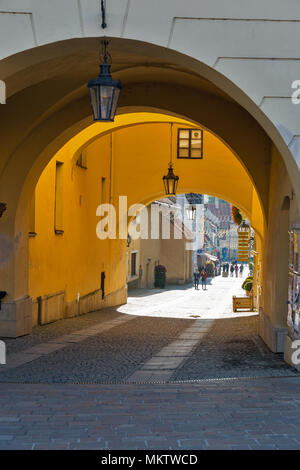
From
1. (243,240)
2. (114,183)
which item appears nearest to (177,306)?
(243,240)

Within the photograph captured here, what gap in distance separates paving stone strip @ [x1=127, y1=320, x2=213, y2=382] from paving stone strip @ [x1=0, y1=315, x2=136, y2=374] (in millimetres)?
1617

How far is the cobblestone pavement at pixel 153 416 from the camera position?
4668 mm

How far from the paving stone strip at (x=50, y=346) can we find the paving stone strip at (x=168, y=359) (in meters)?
1.62

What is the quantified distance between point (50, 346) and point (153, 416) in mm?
5443

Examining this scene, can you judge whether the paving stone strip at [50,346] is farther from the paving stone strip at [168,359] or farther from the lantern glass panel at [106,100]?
the lantern glass panel at [106,100]

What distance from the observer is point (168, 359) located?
9.50 meters

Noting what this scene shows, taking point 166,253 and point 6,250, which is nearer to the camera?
point 6,250

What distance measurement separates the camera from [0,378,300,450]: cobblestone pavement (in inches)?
184

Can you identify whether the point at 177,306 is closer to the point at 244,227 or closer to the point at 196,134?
the point at 244,227

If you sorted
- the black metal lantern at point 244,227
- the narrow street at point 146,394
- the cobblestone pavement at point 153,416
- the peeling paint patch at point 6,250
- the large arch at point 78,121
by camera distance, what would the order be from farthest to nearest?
the black metal lantern at point 244,227
the peeling paint patch at point 6,250
the large arch at point 78,121
the narrow street at point 146,394
the cobblestone pavement at point 153,416

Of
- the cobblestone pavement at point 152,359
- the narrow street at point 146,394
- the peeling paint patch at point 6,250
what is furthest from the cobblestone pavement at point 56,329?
the peeling paint patch at point 6,250

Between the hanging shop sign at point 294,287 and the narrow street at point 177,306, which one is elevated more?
the hanging shop sign at point 294,287

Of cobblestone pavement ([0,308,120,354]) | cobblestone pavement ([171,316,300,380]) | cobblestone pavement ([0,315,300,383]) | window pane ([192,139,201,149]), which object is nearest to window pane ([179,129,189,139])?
window pane ([192,139,201,149])

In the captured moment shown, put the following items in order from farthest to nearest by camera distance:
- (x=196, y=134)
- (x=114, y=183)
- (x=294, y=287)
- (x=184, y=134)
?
1. (x=114, y=183)
2. (x=184, y=134)
3. (x=196, y=134)
4. (x=294, y=287)
